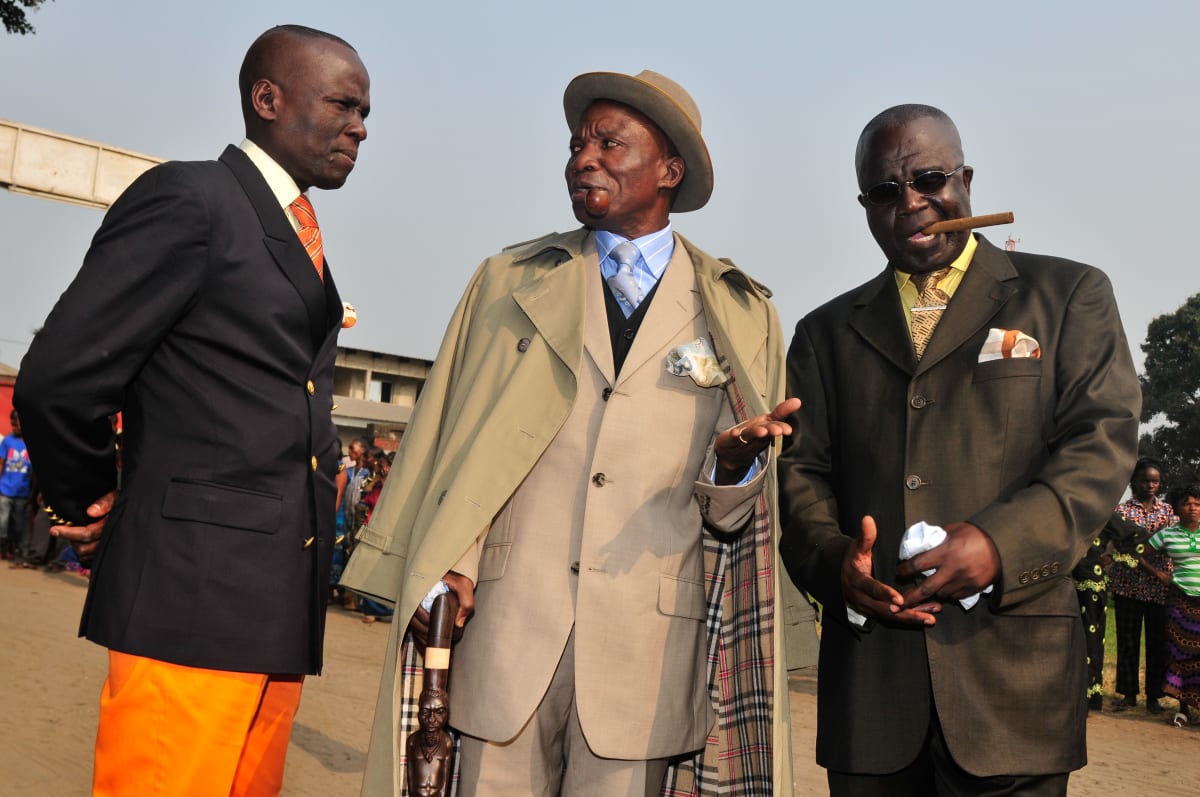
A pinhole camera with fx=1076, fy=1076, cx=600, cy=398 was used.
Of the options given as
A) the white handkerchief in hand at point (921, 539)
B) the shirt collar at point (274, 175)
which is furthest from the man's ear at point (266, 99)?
the white handkerchief in hand at point (921, 539)

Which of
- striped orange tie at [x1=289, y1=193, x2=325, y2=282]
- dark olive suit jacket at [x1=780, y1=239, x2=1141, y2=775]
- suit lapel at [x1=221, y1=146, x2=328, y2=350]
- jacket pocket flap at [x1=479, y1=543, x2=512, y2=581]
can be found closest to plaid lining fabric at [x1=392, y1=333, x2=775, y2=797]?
dark olive suit jacket at [x1=780, y1=239, x2=1141, y2=775]

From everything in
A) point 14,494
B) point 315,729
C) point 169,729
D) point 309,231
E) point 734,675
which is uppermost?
point 309,231

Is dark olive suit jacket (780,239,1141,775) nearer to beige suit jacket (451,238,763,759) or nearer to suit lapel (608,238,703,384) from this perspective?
beige suit jacket (451,238,763,759)

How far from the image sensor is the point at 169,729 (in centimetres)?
258

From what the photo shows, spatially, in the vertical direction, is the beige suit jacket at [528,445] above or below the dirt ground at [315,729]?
above

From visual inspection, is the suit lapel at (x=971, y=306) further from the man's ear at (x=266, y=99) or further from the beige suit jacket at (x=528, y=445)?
the man's ear at (x=266, y=99)

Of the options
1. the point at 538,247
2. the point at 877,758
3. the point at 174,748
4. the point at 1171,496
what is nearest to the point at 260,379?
the point at 174,748

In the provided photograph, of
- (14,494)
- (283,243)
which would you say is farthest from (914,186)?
(14,494)

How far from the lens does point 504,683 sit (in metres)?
3.12

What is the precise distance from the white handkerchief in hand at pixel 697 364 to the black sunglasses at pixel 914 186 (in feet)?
2.26

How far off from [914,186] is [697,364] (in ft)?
2.70

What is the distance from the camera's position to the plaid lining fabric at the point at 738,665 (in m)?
3.21

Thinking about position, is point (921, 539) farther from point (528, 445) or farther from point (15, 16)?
point (15, 16)

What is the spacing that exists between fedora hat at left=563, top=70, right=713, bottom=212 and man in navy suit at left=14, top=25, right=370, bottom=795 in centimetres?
124
